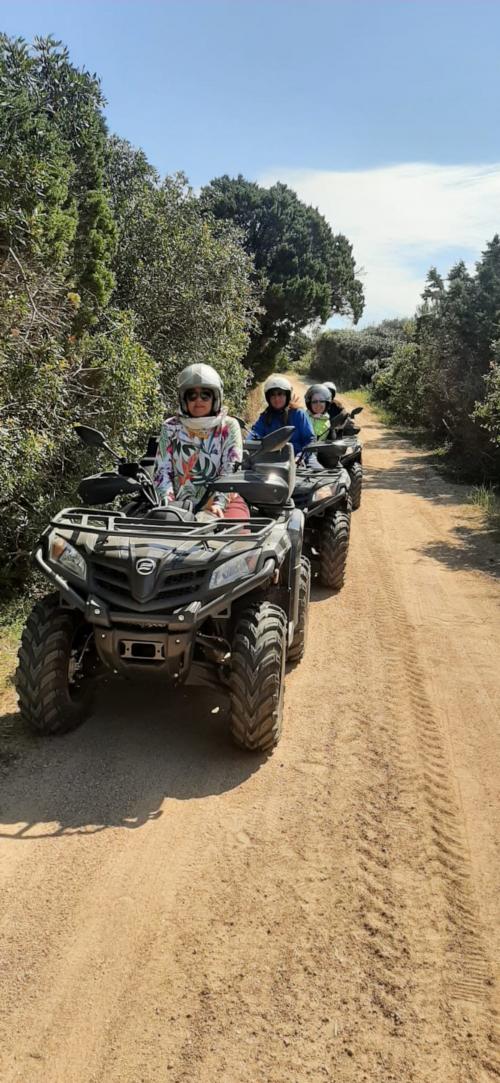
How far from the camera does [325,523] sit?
24.0 ft

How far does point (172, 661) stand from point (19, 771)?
95 centimetres

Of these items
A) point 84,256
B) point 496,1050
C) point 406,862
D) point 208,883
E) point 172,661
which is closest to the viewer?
point 496,1050

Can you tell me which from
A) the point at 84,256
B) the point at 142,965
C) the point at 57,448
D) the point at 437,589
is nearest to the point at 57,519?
the point at 142,965

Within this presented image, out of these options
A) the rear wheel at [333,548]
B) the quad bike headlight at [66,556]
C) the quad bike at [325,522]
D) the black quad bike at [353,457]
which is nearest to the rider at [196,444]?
the quad bike headlight at [66,556]

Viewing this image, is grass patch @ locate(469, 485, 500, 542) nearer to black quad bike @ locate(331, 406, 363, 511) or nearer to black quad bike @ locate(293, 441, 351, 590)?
black quad bike @ locate(331, 406, 363, 511)

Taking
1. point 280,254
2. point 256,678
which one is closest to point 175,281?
point 256,678

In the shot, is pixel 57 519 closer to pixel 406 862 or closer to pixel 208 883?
pixel 208 883

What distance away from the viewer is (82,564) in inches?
157

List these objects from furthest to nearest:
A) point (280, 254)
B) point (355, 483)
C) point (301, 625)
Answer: point (280, 254), point (355, 483), point (301, 625)

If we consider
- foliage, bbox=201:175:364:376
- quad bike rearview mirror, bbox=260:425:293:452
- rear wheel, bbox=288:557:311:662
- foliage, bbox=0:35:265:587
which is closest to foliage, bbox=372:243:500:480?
foliage, bbox=0:35:265:587

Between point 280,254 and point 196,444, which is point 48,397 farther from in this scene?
point 280,254

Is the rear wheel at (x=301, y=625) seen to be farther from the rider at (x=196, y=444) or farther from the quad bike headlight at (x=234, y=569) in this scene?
the quad bike headlight at (x=234, y=569)

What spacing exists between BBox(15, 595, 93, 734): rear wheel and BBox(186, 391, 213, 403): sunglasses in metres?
1.77

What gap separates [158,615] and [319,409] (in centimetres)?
687
